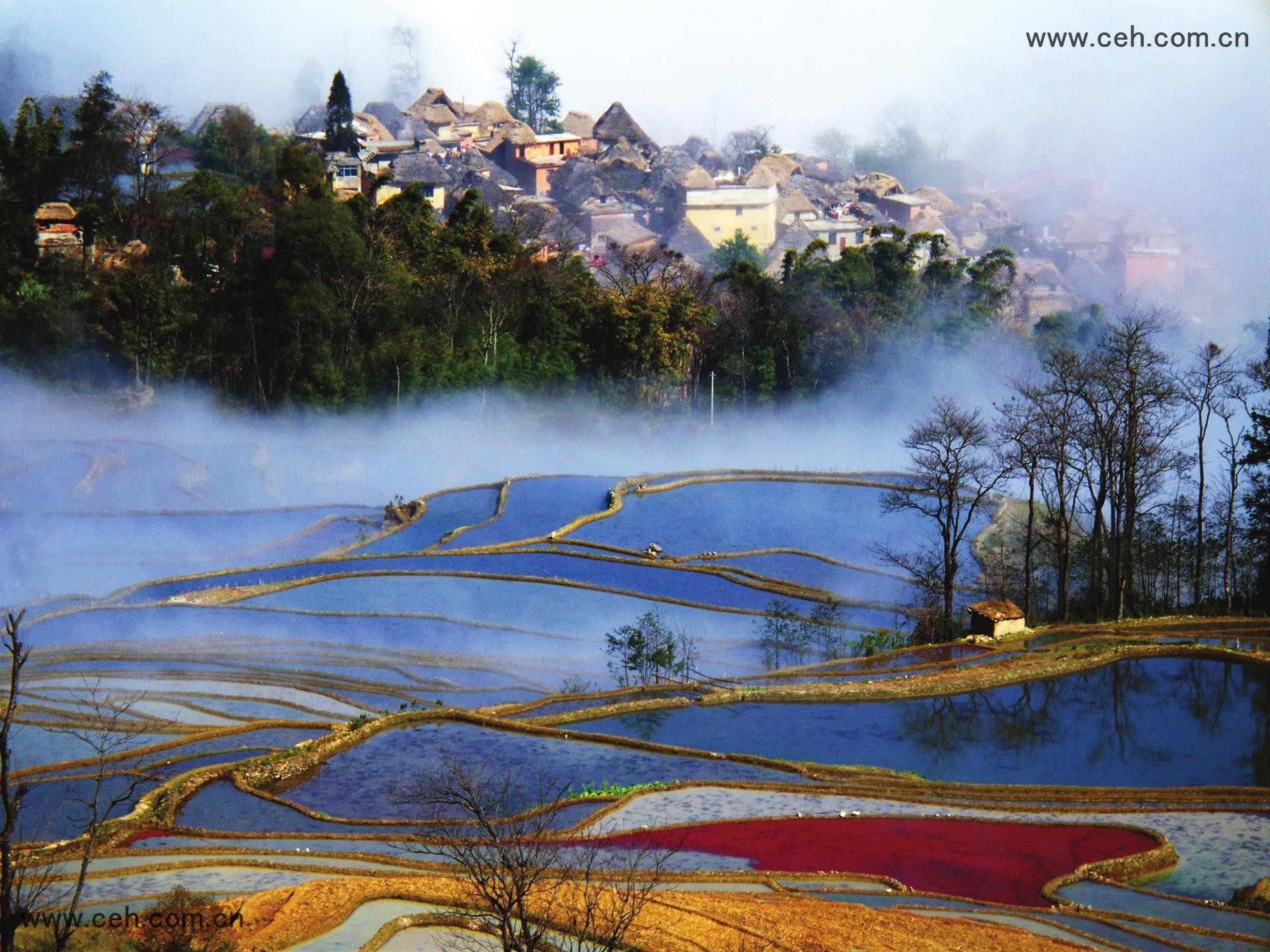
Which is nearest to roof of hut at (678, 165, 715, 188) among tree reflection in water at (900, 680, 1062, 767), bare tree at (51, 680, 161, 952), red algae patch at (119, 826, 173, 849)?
tree reflection in water at (900, 680, 1062, 767)

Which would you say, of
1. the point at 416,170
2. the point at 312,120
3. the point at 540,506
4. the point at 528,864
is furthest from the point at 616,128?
the point at 528,864

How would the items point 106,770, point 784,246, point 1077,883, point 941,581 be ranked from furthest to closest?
point 784,246, point 941,581, point 106,770, point 1077,883

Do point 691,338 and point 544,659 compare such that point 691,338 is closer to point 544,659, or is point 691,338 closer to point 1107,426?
point 1107,426

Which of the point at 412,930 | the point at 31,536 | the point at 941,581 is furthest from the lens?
the point at 31,536

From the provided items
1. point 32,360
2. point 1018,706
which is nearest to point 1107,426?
point 1018,706

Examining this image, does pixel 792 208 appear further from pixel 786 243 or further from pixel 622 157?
pixel 622 157

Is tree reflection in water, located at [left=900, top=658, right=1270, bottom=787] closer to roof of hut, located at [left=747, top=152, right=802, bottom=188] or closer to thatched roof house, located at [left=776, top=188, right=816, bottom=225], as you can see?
thatched roof house, located at [left=776, top=188, right=816, bottom=225]
